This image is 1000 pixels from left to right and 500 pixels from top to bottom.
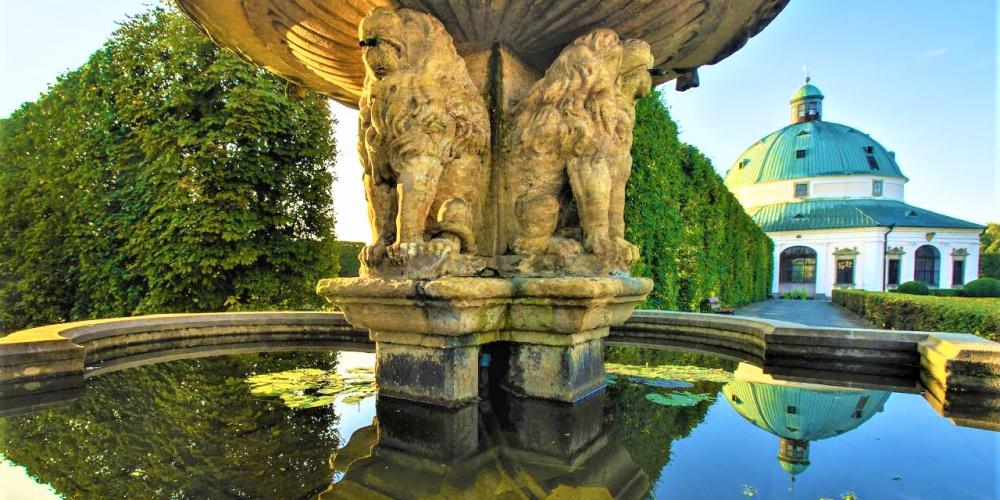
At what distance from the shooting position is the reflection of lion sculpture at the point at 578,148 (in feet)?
8.47

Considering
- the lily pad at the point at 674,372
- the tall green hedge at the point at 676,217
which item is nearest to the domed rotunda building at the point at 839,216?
the tall green hedge at the point at 676,217

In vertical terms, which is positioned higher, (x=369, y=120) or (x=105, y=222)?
(x=369, y=120)

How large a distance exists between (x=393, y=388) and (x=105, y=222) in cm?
667

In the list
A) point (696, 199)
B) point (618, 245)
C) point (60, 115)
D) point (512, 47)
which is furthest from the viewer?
point (696, 199)

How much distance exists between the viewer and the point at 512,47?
284 cm

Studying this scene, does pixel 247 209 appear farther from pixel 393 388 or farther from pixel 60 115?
pixel 393 388

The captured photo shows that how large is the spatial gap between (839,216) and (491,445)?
38.1 metres

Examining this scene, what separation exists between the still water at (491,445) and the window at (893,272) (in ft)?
119

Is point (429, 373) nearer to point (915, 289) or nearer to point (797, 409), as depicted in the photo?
point (797, 409)

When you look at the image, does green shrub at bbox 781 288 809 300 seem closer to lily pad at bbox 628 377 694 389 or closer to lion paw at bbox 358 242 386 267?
lily pad at bbox 628 377 694 389

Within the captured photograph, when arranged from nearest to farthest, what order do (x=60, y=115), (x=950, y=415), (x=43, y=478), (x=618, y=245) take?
(x=43, y=478)
(x=950, y=415)
(x=618, y=245)
(x=60, y=115)

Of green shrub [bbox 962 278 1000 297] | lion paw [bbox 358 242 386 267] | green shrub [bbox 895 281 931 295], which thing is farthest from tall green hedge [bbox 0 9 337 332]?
green shrub [bbox 962 278 1000 297]

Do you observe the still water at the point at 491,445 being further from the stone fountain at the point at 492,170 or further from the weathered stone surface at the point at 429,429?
the stone fountain at the point at 492,170

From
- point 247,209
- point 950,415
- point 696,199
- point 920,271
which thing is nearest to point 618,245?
point 950,415
